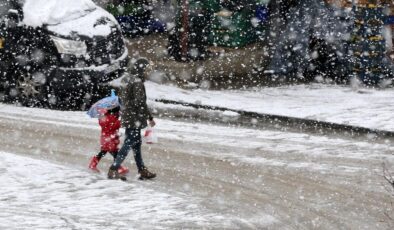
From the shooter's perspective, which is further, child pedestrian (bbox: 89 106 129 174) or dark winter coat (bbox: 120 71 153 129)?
child pedestrian (bbox: 89 106 129 174)

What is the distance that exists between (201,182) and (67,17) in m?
6.09

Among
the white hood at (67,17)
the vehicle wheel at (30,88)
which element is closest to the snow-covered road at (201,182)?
the vehicle wheel at (30,88)

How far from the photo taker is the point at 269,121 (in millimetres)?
14609

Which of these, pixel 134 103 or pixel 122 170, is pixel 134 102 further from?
pixel 122 170

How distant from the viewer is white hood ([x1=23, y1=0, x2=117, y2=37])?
15.5 meters

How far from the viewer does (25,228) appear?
28.2 ft

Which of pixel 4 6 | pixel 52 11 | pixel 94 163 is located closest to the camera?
pixel 94 163

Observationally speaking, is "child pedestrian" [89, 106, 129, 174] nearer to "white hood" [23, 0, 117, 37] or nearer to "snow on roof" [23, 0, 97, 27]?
"white hood" [23, 0, 117, 37]

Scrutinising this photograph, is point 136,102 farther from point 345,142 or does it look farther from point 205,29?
point 205,29

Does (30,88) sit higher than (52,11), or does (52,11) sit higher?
(52,11)

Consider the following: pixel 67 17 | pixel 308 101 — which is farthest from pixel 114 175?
pixel 308 101

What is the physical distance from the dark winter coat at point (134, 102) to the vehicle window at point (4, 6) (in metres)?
6.02

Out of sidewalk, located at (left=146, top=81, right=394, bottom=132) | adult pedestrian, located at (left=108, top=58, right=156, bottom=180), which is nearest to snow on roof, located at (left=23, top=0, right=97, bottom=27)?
sidewalk, located at (left=146, top=81, right=394, bottom=132)

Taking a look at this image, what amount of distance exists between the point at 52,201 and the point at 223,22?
1203 cm
